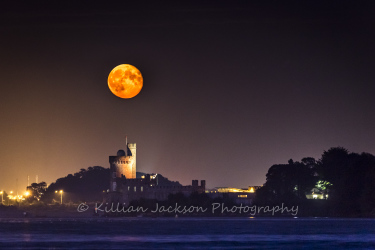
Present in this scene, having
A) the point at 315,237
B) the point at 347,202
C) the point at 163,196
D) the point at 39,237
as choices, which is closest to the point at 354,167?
the point at 347,202

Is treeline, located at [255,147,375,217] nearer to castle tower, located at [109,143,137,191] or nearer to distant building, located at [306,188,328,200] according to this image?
distant building, located at [306,188,328,200]

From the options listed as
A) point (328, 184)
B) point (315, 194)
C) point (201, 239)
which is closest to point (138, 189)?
point (315, 194)

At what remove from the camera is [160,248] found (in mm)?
69625

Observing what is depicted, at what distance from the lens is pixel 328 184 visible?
155 metres

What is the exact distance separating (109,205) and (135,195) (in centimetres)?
507

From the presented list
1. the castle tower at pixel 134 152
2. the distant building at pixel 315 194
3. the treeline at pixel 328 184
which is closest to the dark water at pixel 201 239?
the treeline at pixel 328 184

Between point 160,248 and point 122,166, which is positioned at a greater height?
point 122,166

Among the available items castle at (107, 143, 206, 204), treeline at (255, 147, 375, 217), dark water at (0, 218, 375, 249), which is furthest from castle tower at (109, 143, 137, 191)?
dark water at (0, 218, 375, 249)

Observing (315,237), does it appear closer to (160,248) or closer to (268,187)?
(160,248)

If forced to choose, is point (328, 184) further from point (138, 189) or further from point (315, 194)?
point (138, 189)

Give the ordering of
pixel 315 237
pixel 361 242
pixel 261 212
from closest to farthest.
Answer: pixel 361 242
pixel 315 237
pixel 261 212

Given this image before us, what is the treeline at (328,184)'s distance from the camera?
138750 millimetres

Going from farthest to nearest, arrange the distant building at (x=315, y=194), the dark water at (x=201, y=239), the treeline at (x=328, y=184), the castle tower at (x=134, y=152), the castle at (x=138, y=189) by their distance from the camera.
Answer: the castle tower at (x=134, y=152) < the castle at (x=138, y=189) < the distant building at (x=315, y=194) < the treeline at (x=328, y=184) < the dark water at (x=201, y=239)

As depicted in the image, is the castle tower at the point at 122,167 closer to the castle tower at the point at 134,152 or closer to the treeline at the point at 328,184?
the castle tower at the point at 134,152
